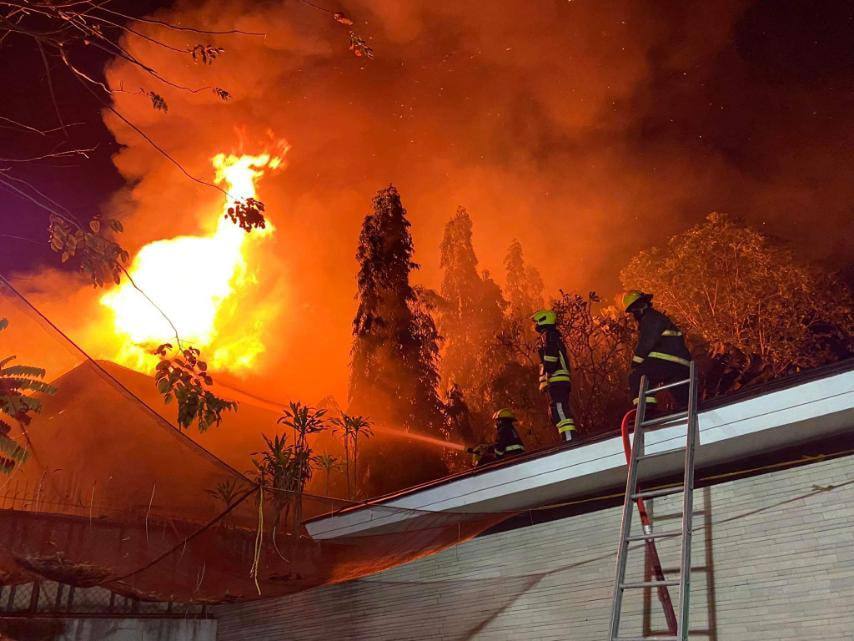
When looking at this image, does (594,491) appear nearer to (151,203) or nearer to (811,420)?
(811,420)

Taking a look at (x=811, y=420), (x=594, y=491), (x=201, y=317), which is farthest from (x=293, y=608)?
(x=201, y=317)

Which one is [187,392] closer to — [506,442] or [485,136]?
[506,442]

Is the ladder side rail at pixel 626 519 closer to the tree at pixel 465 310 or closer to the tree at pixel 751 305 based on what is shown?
the tree at pixel 751 305

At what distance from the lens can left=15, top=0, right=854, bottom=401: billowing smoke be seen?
23312mm

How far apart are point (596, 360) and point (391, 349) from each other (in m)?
7.11

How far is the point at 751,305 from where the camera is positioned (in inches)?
644

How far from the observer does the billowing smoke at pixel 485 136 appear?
23312mm

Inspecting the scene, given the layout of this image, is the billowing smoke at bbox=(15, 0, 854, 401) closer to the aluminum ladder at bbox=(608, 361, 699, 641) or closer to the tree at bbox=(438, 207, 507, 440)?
the tree at bbox=(438, 207, 507, 440)

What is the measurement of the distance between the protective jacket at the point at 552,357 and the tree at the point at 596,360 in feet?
34.4

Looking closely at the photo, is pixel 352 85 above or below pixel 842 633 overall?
above

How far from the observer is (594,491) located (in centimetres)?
492

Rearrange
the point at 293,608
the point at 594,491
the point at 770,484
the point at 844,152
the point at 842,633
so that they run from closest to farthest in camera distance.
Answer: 1. the point at 842,633
2. the point at 770,484
3. the point at 594,491
4. the point at 293,608
5. the point at 844,152

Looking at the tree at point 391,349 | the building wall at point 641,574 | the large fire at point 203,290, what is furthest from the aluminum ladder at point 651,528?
the large fire at point 203,290

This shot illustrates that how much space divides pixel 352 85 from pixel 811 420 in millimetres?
27402
